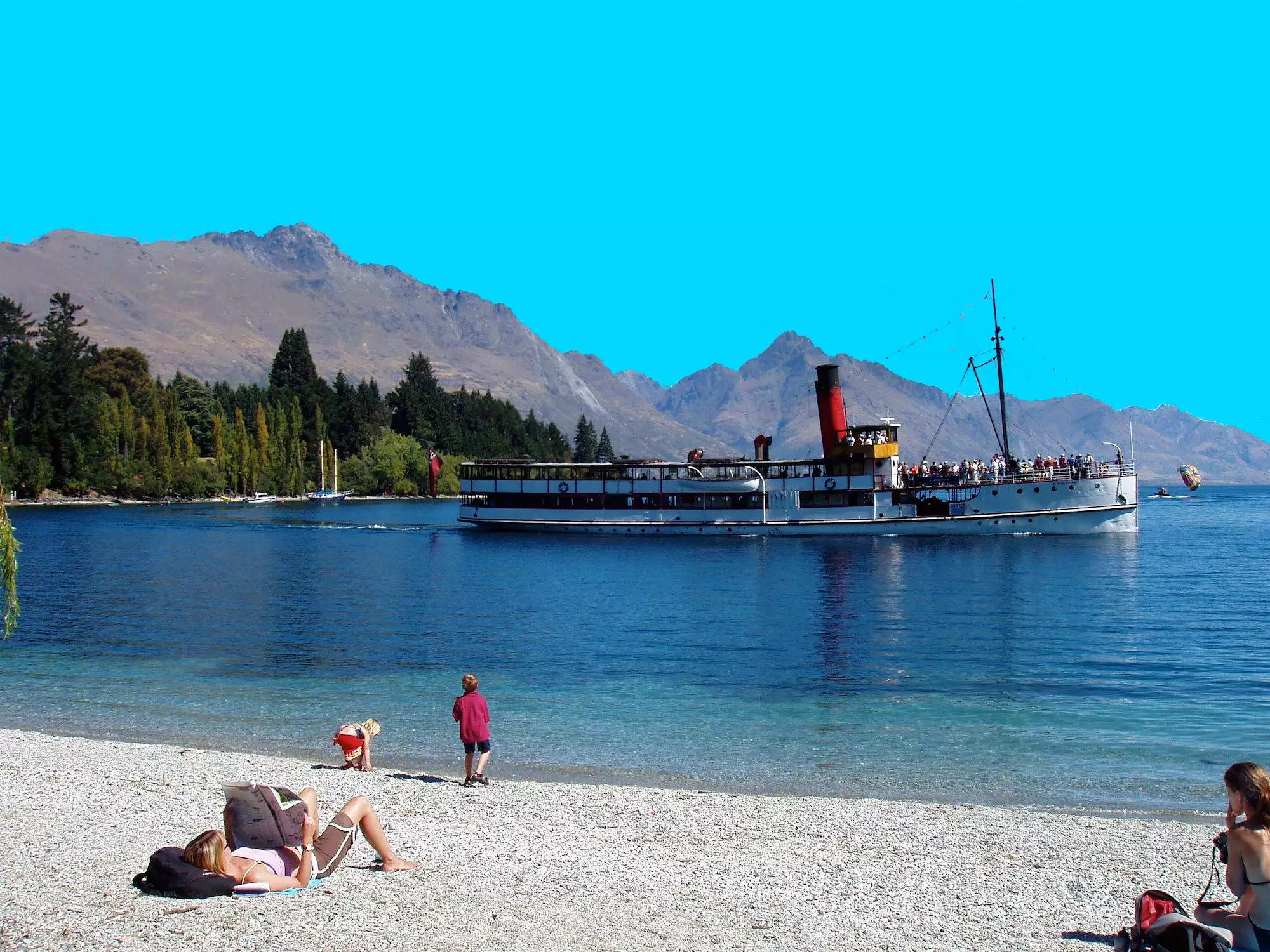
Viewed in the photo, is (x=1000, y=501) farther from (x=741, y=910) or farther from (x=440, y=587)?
(x=741, y=910)

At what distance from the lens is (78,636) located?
36.2 metres

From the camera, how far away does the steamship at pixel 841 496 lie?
8025 cm

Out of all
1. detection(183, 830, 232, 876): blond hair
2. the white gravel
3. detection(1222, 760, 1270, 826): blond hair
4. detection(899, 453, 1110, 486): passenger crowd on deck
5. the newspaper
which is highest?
detection(899, 453, 1110, 486): passenger crowd on deck

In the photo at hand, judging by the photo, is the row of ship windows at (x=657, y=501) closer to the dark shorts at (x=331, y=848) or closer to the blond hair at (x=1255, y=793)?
the dark shorts at (x=331, y=848)

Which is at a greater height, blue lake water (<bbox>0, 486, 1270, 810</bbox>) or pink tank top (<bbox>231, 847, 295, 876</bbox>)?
pink tank top (<bbox>231, 847, 295, 876</bbox>)

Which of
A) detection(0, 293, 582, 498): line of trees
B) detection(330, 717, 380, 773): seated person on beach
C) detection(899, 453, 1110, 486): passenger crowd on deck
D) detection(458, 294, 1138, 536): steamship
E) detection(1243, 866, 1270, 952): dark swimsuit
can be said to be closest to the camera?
detection(1243, 866, 1270, 952): dark swimsuit

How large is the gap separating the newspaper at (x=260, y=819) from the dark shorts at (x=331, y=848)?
9.9 inches

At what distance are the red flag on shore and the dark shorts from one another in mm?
168665

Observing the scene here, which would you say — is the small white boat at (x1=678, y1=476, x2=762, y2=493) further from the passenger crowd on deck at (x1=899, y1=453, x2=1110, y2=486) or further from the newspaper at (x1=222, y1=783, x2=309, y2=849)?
the newspaper at (x1=222, y1=783, x2=309, y2=849)

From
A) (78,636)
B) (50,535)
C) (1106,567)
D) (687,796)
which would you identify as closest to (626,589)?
(78,636)

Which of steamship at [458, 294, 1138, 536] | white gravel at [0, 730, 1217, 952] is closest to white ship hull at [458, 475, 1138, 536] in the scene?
steamship at [458, 294, 1138, 536]

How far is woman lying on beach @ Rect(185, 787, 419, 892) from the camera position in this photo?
420 inches

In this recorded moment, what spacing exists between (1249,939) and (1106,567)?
57.2 metres

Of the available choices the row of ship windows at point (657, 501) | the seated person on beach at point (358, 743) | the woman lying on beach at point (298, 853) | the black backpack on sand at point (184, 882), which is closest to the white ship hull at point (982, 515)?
the row of ship windows at point (657, 501)
